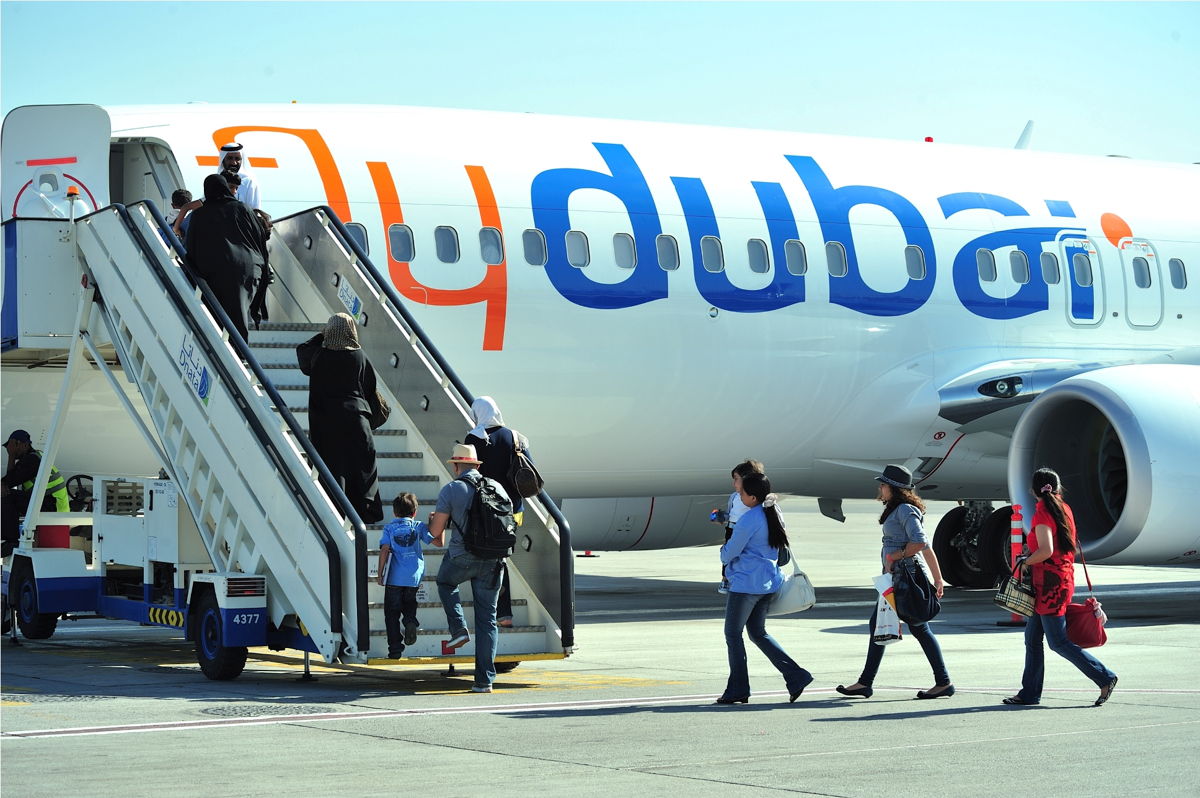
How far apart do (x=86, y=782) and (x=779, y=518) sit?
13.7 feet

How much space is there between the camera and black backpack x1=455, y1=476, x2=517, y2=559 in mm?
9688

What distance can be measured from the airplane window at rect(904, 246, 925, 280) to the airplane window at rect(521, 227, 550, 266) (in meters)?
3.85

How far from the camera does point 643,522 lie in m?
16.5

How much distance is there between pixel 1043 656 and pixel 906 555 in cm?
92

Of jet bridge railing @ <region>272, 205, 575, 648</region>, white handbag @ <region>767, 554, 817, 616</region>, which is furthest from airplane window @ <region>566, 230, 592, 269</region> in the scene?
white handbag @ <region>767, 554, 817, 616</region>

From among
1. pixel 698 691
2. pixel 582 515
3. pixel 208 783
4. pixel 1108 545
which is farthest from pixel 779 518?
pixel 582 515

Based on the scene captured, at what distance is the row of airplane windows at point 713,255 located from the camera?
13656 mm

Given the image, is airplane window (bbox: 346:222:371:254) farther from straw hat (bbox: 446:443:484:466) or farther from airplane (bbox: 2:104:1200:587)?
straw hat (bbox: 446:443:484:466)

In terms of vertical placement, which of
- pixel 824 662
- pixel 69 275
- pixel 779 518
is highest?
pixel 69 275

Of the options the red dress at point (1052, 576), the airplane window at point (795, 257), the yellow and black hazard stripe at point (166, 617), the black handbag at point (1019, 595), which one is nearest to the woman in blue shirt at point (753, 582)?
the black handbag at point (1019, 595)

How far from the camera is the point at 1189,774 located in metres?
7.11

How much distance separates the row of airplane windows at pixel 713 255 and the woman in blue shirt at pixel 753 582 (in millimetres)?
4913

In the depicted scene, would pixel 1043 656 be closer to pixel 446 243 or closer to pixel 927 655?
pixel 927 655

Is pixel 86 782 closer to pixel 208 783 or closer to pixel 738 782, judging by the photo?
pixel 208 783
